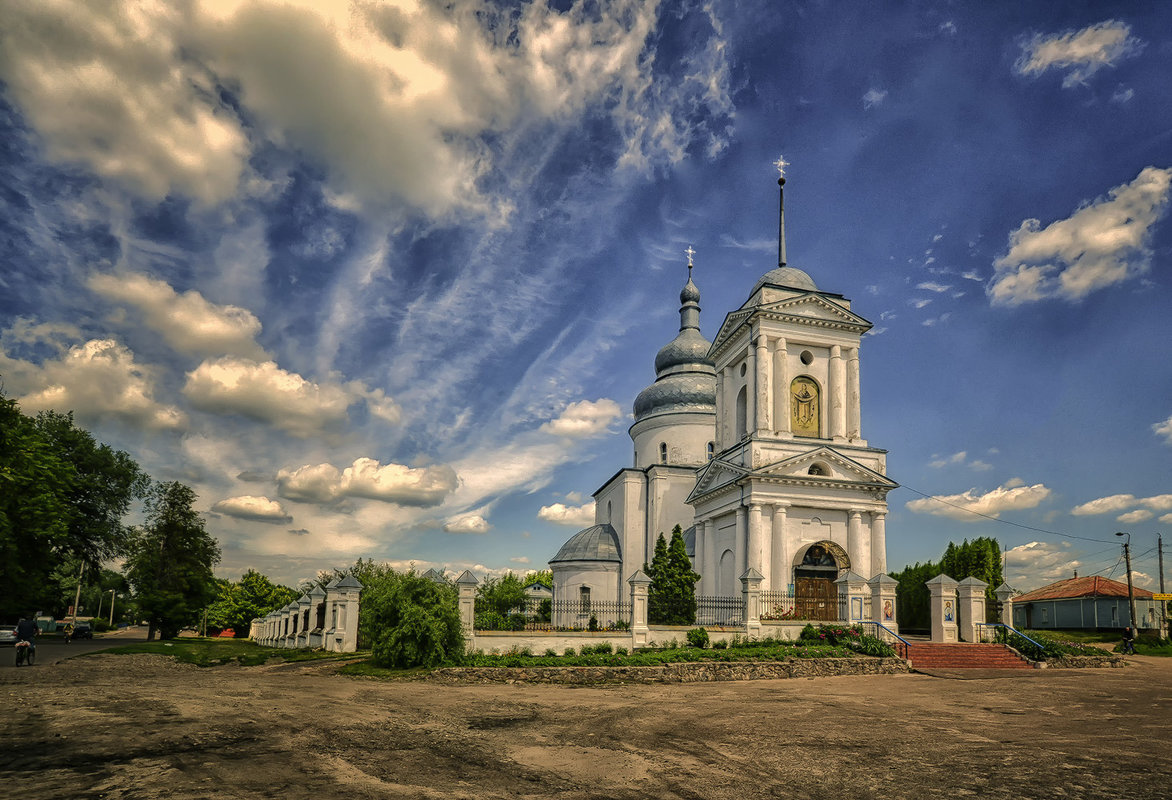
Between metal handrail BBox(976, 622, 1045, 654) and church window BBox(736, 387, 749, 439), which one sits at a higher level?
church window BBox(736, 387, 749, 439)

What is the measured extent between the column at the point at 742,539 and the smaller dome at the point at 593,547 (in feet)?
31.6

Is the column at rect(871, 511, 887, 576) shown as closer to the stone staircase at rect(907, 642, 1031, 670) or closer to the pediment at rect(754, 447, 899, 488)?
the pediment at rect(754, 447, 899, 488)

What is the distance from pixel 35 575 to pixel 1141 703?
39.6 meters

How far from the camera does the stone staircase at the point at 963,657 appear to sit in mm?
22234

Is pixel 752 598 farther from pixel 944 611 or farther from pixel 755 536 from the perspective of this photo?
pixel 944 611

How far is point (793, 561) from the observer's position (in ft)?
99.4

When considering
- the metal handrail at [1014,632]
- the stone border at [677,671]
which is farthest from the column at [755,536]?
the stone border at [677,671]

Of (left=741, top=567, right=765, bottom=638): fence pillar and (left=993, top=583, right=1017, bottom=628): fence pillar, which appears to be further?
(left=993, top=583, right=1017, bottom=628): fence pillar

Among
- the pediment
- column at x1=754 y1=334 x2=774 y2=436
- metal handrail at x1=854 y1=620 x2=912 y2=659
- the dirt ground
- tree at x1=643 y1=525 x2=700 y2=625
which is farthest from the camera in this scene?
column at x1=754 y1=334 x2=774 y2=436

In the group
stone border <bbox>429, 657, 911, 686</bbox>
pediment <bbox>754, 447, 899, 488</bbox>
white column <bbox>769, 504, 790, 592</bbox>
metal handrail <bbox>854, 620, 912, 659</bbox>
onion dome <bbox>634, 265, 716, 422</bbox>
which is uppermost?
onion dome <bbox>634, 265, 716, 422</bbox>

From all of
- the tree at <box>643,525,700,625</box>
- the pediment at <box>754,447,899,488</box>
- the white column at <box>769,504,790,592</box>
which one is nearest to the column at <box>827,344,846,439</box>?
the pediment at <box>754,447,899,488</box>

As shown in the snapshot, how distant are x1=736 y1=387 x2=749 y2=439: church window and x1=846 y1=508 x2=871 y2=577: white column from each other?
21.2ft

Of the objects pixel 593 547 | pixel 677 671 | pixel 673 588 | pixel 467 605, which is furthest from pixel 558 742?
pixel 593 547

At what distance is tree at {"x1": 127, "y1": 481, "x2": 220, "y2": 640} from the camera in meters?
45.0
